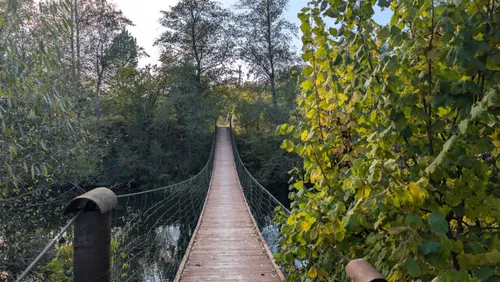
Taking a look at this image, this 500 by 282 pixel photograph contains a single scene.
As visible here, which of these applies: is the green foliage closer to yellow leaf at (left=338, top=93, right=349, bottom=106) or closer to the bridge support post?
yellow leaf at (left=338, top=93, right=349, bottom=106)

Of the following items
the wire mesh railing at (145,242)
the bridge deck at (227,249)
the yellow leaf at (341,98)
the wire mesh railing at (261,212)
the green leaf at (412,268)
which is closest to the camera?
the green leaf at (412,268)

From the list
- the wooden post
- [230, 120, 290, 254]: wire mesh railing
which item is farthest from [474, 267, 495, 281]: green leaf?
[230, 120, 290, 254]: wire mesh railing

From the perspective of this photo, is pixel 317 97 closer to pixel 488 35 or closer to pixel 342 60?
pixel 342 60

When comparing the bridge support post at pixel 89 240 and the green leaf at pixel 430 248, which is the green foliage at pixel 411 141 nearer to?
the green leaf at pixel 430 248

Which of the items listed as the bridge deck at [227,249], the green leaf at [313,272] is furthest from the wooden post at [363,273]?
the bridge deck at [227,249]

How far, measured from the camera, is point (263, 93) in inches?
614

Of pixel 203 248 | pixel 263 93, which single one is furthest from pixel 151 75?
pixel 203 248

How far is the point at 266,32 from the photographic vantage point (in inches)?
561

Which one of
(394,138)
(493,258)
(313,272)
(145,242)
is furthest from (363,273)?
(145,242)

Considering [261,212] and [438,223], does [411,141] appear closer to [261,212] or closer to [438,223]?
[438,223]

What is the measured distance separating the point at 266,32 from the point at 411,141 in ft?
45.7

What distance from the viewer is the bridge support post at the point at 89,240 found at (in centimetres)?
100

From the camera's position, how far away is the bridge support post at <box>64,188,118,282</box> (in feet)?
3.27

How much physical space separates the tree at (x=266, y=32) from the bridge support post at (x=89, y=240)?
13.3m
